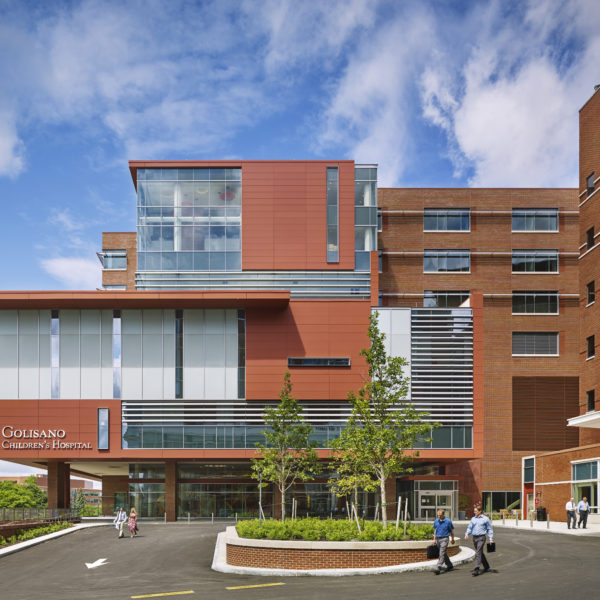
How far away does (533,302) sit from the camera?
65.2 meters

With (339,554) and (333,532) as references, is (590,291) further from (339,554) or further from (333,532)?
(339,554)

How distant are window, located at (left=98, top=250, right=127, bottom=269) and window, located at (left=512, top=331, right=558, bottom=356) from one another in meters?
40.8

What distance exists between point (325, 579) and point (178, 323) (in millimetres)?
32808

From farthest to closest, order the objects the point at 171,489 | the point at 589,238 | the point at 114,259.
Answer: the point at 114,259
the point at 171,489
the point at 589,238

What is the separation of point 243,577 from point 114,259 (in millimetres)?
62034

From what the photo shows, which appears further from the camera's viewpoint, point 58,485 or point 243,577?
point 58,485

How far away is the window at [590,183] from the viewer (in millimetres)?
50125

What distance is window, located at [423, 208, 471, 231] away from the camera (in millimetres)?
66750

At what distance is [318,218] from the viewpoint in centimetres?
5609

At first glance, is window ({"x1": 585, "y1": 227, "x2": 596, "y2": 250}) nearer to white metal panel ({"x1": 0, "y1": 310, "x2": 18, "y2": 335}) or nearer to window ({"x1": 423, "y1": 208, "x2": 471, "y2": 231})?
window ({"x1": 423, "y1": 208, "x2": 471, "y2": 231})

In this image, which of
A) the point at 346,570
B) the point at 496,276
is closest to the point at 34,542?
the point at 346,570

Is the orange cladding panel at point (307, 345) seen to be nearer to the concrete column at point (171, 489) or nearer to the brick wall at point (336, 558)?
the concrete column at point (171, 489)

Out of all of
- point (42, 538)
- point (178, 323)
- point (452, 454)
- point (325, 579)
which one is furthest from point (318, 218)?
point (325, 579)

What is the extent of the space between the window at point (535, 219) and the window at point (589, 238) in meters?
16.1
